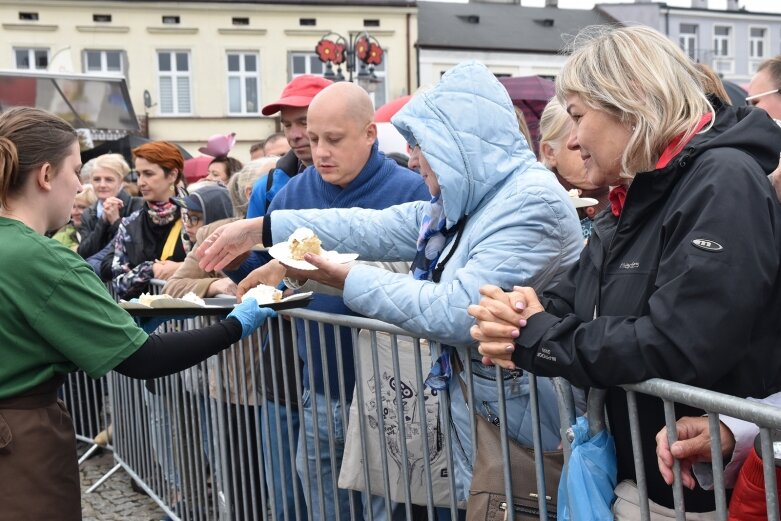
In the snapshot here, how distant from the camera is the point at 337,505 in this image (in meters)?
3.09

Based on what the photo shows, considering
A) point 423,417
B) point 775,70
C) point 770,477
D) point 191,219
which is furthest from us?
point 191,219

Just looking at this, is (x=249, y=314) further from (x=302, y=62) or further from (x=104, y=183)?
(x=302, y=62)

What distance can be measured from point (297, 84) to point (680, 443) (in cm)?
338

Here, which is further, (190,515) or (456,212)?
(190,515)

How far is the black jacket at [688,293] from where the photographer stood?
5.55 feet

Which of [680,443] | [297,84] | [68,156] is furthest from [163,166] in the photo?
[680,443]

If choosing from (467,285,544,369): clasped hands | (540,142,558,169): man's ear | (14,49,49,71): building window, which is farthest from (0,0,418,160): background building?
(467,285,544,369): clasped hands

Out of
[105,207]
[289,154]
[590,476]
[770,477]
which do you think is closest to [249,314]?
[590,476]

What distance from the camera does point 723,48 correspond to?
41.8 m

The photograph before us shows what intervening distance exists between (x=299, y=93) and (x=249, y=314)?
6.09 ft

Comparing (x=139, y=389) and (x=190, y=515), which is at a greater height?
(x=139, y=389)

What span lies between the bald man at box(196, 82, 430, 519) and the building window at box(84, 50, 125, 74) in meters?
28.8

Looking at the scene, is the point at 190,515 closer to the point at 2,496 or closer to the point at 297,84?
the point at 2,496

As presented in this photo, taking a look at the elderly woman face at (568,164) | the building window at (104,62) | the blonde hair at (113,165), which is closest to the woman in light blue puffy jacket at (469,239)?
the elderly woman face at (568,164)
